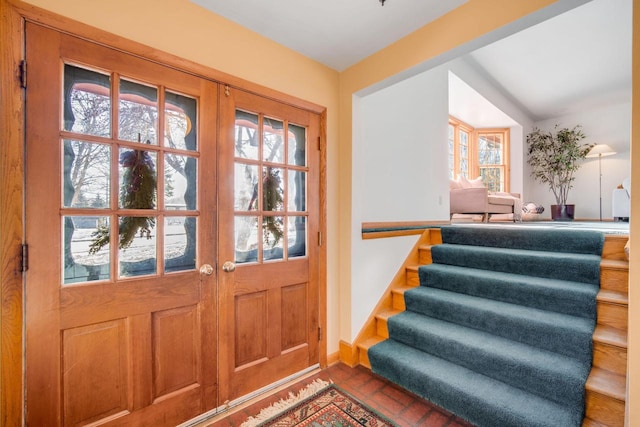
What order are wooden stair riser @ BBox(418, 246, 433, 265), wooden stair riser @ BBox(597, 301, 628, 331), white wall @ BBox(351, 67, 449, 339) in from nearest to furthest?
wooden stair riser @ BBox(597, 301, 628, 331) → white wall @ BBox(351, 67, 449, 339) → wooden stair riser @ BBox(418, 246, 433, 265)

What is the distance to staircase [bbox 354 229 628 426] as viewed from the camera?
153 centimetres

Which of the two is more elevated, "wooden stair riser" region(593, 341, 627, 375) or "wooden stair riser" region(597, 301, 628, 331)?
"wooden stair riser" region(597, 301, 628, 331)

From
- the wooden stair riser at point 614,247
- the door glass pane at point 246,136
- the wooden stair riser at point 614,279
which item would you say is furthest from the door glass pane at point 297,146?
the wooden stair riser at point 614,247

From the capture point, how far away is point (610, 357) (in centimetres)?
169

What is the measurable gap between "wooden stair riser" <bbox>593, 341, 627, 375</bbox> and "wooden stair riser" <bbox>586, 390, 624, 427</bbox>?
0.25 meters

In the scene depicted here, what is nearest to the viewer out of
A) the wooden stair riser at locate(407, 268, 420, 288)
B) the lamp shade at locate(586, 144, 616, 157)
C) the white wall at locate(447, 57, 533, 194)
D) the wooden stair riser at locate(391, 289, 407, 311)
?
the wooden stair riser at locate(391, 289, 407, 311)

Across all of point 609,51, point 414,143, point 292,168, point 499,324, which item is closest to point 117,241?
point 292,168

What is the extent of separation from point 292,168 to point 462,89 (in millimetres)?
3777

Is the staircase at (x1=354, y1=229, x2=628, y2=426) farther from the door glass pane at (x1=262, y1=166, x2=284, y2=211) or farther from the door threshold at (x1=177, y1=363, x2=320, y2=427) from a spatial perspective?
the door glass pane at (x1=262, y1=166, x2=284, y2=211)

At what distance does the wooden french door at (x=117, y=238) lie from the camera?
1.31 m

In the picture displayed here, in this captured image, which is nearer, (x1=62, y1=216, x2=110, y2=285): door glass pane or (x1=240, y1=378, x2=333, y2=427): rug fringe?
(x1=62, y1=216, x2=110, y2=285): door glass pane

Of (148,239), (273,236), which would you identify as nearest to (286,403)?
(273,236)

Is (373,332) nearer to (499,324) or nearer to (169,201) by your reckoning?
(499,324)

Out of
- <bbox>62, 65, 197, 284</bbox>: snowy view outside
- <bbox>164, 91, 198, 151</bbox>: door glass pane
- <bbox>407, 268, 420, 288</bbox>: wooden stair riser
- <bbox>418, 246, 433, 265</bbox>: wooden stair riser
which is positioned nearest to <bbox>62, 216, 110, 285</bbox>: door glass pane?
<bbox>62, 65, 197, 284</bbox>: snowy view outside
